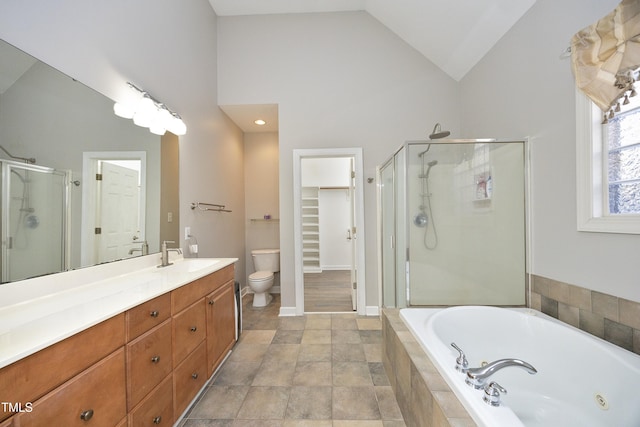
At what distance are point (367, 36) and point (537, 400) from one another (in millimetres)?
3448

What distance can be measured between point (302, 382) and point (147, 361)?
3.37 feet

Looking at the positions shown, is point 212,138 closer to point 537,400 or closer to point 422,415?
point 422,415

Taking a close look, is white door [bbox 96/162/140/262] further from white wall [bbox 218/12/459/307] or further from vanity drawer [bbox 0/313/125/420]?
white wall [bbox 218/12/459/307]

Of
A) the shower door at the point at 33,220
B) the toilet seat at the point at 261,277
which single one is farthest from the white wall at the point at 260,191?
the shower door at the point at 33,220

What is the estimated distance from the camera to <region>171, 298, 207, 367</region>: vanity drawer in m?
1.25

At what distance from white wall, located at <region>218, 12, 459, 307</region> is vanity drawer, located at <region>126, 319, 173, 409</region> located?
1.58 meters

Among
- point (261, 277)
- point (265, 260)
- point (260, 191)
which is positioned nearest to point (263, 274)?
point (261, 277)

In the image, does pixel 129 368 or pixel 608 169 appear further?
pixel 608 169

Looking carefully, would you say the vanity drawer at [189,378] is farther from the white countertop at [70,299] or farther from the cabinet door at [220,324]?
the white countertop at [70,299]

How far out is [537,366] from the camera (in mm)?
1293

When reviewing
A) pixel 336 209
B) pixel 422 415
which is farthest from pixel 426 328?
pixel 336 209

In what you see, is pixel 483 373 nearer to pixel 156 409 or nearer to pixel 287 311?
pixel 156 409

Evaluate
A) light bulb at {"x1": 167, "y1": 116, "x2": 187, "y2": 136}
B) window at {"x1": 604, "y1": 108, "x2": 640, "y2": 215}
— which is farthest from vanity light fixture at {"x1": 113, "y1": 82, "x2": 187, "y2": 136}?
window at {"x1": 604, "y1": 108, "x2": 640, "y2": 215}

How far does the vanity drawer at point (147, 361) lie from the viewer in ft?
3.19
